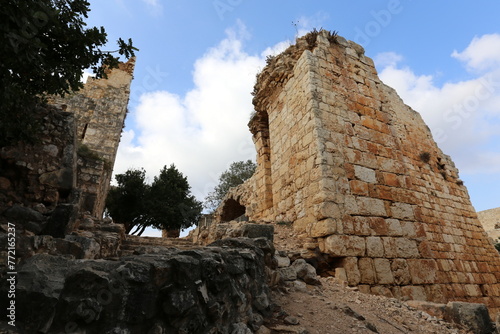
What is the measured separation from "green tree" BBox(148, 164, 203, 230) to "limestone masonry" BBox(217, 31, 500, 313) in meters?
8.29

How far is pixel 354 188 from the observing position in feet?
14.8

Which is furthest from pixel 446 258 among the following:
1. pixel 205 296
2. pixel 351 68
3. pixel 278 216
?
pixel 205 296

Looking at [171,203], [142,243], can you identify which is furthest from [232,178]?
[142,243]

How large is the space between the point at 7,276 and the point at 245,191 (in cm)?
735

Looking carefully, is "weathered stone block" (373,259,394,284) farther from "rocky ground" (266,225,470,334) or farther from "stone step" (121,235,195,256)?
"stone step" (121,235,195,256)

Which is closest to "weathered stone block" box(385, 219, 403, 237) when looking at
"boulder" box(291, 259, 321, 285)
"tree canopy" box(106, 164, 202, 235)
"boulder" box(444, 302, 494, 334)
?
"boulder" box(444, 302, 494, 334)

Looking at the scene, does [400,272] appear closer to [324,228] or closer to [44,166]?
[324,228]

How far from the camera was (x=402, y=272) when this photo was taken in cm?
418

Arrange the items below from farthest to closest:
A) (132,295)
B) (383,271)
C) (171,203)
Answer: (171,203) < (383,271) < (132,295)

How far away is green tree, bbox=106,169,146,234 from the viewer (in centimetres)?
1384

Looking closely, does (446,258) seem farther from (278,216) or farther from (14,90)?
(14,90)

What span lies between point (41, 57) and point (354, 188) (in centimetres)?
445

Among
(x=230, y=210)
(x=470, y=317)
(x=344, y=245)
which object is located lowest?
(x=470, y=317)

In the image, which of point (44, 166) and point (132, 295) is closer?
point (132, 295)
